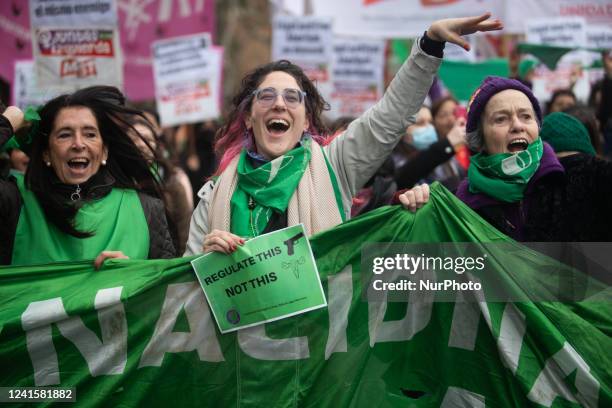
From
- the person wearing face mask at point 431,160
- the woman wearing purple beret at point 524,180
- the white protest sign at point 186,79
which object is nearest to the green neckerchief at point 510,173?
the woman wearing purple beret at point 524,180

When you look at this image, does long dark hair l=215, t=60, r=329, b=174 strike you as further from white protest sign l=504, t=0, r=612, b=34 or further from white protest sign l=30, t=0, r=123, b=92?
white protest sign l=504, t=0, r=612, b=34

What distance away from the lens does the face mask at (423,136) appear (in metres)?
6.57

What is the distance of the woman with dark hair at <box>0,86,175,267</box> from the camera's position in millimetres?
3875

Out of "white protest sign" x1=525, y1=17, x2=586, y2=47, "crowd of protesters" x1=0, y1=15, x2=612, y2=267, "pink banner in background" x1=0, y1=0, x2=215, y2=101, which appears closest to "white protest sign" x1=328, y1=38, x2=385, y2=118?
"white protest sign" x1=525, y1=17, x2=586, y2=47

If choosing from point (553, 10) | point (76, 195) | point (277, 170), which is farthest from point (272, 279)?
point (553, 10)

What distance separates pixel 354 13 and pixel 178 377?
7568 mm

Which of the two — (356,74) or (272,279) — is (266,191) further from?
(356,74)

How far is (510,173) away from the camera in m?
3.66

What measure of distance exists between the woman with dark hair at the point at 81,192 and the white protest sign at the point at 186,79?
483cm

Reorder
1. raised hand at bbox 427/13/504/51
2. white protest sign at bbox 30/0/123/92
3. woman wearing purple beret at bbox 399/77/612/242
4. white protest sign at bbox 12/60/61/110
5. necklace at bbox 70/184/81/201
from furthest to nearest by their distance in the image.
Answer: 1. white protest sign at bbox 12/60/61/110
2. white protest sign at bbox 30/0/123/92
3. necklace at bbox 70/184/81/201
4. woman wearing purple beret at bbox 399/77/612/242
5. raised hand at bbox 427/13/504/51

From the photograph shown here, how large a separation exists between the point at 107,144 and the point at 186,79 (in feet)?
16.9

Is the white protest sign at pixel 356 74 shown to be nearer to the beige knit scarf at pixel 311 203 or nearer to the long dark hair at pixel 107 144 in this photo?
the long dark hair at pixel 107 144

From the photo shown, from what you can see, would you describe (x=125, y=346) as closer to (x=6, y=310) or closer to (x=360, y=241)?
(x=6, y=310)

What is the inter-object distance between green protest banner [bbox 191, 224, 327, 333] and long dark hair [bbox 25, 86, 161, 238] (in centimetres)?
99
